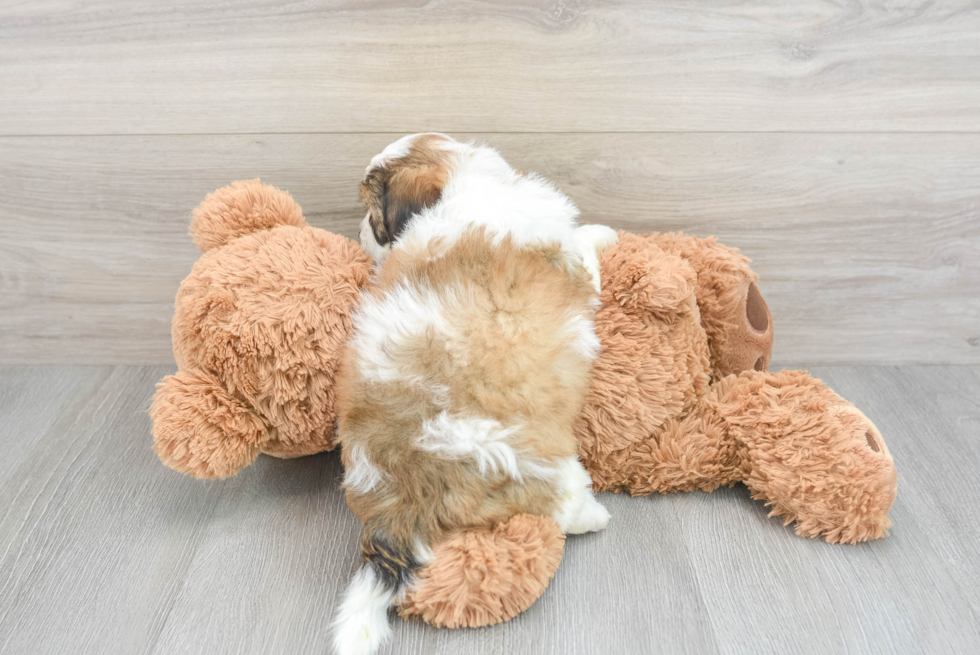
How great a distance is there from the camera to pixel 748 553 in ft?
3.39

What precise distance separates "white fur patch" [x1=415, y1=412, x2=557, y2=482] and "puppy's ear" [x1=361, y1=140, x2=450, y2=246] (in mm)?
339

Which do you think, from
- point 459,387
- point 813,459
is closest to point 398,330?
point 459,387

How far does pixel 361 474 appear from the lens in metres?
0.94

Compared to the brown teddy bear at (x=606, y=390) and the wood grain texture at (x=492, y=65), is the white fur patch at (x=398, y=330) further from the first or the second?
the wood grain texture at (x=492, y=65)

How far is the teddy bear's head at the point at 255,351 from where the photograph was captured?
1.02 meters

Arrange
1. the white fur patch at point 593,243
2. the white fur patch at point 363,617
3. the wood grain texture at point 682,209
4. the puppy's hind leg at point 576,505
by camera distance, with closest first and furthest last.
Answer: the white fur patch at point 363,617 → the puppy's hind leg at point 576,505 → the white fur patch at point 593,243 → the wood grain texture at point 682,209

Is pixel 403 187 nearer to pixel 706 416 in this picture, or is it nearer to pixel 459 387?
pixel 459 387

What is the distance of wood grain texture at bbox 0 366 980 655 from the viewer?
91 centimetres

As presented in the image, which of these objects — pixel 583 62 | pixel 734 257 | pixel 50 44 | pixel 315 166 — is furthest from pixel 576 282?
pixel 50 44

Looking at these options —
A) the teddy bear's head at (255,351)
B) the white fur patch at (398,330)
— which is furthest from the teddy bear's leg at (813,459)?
the teddy bear's head at (255,351)

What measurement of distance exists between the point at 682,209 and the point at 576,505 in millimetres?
664

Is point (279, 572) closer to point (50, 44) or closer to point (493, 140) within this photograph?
point (493, 140)

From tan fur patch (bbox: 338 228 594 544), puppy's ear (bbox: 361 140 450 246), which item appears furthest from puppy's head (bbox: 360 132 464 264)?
tan fur patch (bbox: 338 228 594 544)

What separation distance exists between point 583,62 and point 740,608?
3.11 ft
